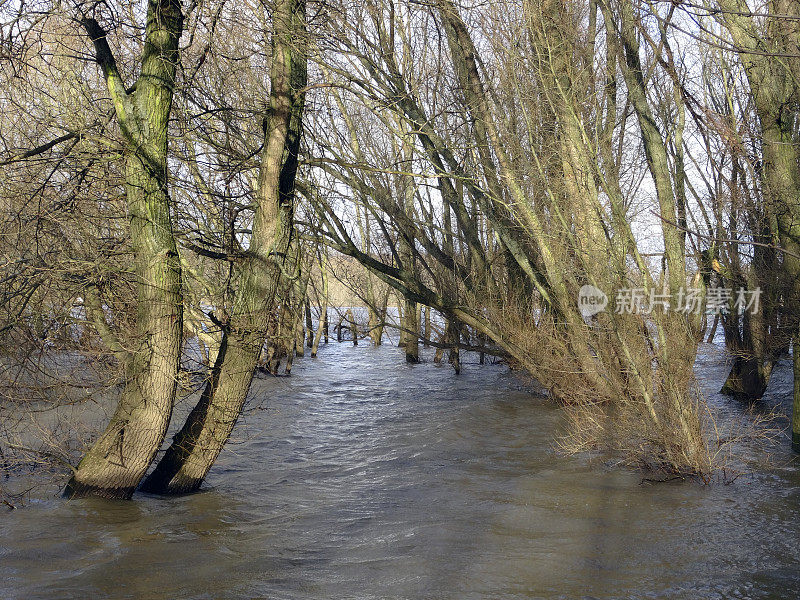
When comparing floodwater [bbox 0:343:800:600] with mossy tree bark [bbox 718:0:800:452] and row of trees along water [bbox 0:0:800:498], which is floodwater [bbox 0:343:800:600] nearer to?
row of trees along water [bbox 0:0:800:498]

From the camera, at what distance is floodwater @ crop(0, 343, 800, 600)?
198 inches

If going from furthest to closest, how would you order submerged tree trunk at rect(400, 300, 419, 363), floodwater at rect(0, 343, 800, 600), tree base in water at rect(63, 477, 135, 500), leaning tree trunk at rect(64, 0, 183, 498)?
submerged tree trunk at rect(400, 300, 419, 363) → tree base in water at rect(63, 477, 135, 500) → leaning tree trunk at rect(64, 0, 183, 498) → floodwater at rect(0, 343, 800, 600)

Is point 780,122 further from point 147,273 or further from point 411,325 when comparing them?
point 411,325

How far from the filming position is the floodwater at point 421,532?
5.02 metres

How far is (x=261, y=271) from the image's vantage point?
22.8 feet

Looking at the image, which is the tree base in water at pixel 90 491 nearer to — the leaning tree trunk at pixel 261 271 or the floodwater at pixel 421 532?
the floodwater at pixel 421 532

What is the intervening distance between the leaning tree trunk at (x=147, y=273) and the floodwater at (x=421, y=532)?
0.40m

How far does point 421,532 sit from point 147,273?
3.29m

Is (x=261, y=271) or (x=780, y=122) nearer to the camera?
(x=261, y=271)

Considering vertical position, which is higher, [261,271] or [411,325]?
[261,271]

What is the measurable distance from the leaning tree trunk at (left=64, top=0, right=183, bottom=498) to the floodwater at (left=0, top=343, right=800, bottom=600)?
398 millimetres

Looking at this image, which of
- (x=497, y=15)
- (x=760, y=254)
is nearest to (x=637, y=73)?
(x=497, y=15)

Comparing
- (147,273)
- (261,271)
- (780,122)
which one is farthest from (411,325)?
(147,273)

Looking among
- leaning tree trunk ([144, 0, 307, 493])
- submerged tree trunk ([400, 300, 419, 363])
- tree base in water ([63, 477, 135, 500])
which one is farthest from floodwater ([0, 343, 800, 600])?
submerged tree trunk ([400, 300, 419, 363])
